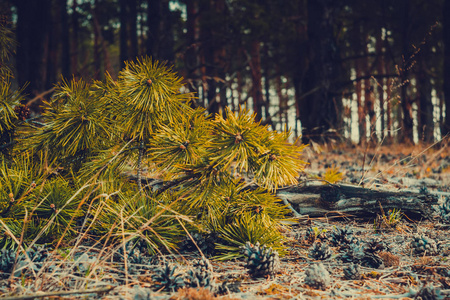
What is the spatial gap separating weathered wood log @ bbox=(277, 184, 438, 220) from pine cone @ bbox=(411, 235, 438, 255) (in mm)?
519

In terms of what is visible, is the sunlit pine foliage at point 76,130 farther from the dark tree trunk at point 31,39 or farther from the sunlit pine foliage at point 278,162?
the dark tree trunk at point 31,39

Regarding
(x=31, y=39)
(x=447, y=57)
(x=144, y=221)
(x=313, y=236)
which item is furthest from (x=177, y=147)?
(x=447, y=57)

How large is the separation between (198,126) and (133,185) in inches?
27.6

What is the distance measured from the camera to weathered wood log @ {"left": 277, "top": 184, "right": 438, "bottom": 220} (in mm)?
2498

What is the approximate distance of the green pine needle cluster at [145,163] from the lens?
1727 mm

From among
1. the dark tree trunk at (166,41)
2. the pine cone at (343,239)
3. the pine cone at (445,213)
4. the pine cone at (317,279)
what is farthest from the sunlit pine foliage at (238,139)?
the dark tree trunk at (166,41)

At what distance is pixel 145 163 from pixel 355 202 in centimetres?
159

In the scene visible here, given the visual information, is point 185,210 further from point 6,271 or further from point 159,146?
point 6,271

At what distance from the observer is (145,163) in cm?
209

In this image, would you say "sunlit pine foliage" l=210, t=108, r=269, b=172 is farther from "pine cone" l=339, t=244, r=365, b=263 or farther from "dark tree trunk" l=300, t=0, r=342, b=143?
"dark tree trunk" l=300, t=0, r=342, b=143

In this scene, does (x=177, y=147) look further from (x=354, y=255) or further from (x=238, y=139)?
(x=354, y=255)

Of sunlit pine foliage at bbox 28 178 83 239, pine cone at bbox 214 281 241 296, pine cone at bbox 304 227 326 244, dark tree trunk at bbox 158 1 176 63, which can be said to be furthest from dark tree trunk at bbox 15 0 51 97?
pine cone at bbox 214 281 241 296

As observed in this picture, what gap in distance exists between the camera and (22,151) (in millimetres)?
2141

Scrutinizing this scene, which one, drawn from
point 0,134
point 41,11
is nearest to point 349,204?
point 0,134
